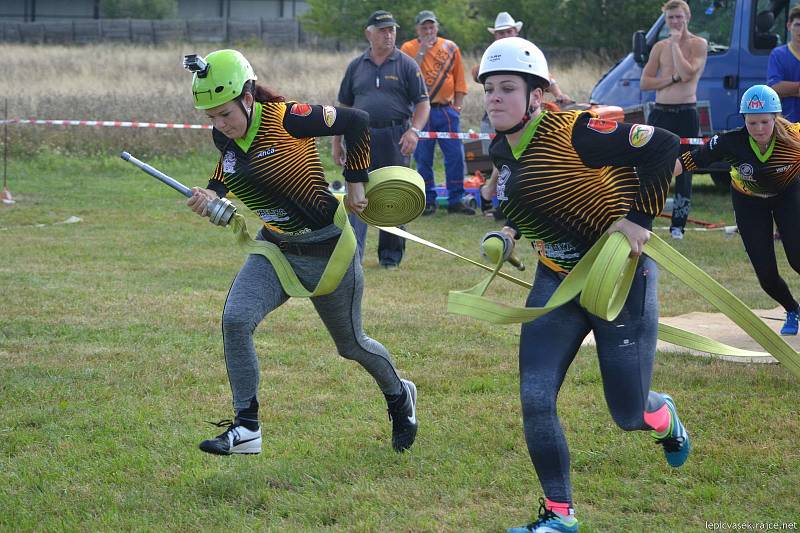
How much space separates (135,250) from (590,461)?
25.4ft

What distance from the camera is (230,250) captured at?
11852 mm

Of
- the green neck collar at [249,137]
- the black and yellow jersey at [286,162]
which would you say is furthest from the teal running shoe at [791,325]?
the green neck collar at [249,137]

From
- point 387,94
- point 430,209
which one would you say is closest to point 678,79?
point 387,94

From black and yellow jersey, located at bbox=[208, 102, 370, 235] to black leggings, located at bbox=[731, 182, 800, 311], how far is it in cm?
345

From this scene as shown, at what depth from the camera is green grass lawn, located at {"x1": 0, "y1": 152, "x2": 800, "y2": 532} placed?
15.4 ft

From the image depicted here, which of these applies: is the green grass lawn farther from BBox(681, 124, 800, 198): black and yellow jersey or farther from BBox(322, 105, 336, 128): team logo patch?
BBox(322, 105, 336, 128): team logo patch

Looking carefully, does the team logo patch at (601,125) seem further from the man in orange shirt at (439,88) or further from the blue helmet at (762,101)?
the man in orange shirt at (439,88)

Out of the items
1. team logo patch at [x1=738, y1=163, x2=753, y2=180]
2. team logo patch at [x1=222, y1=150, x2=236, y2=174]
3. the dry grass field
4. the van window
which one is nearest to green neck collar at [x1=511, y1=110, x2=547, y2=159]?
team logo patch at [x1=222, y1=150, x2=236, y2=174]

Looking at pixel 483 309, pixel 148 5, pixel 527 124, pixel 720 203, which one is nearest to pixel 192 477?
pixel 483 309

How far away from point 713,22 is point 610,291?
11240mm

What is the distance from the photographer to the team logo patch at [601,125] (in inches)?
163

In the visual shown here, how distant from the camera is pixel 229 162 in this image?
5012 mm

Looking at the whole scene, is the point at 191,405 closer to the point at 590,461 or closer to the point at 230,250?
the point at 590,461

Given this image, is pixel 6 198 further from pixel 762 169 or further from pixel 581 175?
pixel 581 175
